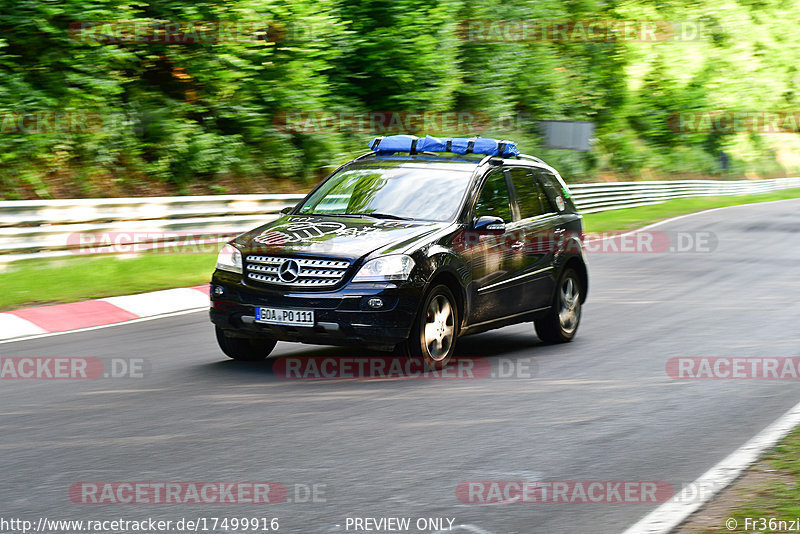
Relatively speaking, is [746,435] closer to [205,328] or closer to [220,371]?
[220,371]

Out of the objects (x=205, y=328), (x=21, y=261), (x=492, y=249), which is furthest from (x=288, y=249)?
(x=21, y=261)

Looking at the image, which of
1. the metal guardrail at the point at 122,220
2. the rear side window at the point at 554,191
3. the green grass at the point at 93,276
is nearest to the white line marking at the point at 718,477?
the rear side window at the point at 554,191

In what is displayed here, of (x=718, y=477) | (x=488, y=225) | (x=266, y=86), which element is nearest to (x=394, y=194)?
(x=488, y=225)

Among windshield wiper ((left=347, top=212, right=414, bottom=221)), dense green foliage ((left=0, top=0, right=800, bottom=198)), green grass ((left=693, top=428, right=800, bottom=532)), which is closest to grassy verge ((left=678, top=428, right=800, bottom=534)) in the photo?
green grass ((left=693, top=428, right=800, bottom=532))

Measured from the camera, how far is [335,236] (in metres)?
8.63

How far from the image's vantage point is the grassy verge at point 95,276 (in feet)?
41.0

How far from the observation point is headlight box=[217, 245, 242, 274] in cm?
870

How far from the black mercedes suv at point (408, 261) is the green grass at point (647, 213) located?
16130 mm

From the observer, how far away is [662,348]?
34.6ft

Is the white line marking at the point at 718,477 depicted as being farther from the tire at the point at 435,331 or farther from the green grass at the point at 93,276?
the green grass at the point at 93,276

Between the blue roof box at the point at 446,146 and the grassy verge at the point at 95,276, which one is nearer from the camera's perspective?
the blue roof box at the point at 446,146

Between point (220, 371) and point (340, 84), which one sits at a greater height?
point (340, 84)

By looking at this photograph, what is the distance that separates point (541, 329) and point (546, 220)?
1.12 meters

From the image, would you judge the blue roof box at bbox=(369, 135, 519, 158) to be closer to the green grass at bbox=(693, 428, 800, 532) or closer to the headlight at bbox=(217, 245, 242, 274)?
the headlight at bbox=(217, 245, 242, 274)
